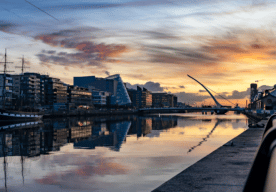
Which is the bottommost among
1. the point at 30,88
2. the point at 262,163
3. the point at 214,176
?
the point at 214,176

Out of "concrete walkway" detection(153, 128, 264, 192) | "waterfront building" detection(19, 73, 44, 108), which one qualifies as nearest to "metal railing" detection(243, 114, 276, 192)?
"concrete walkway" detection(153, 128, 264, 192)

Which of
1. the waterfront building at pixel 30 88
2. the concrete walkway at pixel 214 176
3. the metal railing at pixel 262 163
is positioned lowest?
the concrete walkway at pixel 214 176

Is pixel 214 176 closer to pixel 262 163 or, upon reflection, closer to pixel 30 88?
pixel 262 163

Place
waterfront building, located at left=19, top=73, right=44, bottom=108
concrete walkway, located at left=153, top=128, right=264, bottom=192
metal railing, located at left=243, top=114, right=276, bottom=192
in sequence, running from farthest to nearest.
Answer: waterfront building, located at left=19, top=73, right=44, bottom=108, concrete walkway, located at left=153, top=128, right=264, bottom=192, metal railing, located at left=243, top=114, right=276, bottom=192

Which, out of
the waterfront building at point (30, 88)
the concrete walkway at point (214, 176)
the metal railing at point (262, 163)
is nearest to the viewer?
the metal railing at point (262, 163)

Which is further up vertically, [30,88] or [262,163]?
[30,88]

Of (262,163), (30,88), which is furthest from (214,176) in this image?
(30,88)

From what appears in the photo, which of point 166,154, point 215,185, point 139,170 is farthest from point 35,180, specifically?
point 166,154

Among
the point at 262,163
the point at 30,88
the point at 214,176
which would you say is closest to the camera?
the point at 262,163

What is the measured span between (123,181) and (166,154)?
1016 cm

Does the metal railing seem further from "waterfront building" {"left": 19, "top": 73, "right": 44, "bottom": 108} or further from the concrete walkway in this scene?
"waterfront building" {"left": 19, "top": 73, "right": 44, "bottom": 108}

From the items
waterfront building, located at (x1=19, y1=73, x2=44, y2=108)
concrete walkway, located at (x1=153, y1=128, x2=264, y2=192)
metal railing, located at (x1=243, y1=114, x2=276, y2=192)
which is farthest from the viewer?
waterfront building, located at (x1=19, y1=73, x2=44, y2=108)

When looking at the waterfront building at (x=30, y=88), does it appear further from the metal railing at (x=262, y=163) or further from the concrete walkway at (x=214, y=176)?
the metal railing at (x=262, y=163)

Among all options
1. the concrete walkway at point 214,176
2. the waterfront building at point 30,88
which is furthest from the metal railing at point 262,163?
the waterfront building at point 30,88
